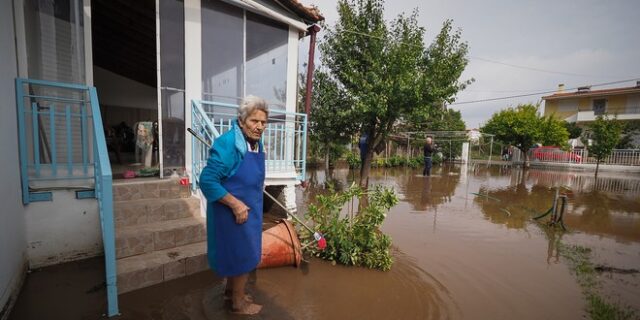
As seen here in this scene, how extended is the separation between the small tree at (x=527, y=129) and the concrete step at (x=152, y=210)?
20.5 meters

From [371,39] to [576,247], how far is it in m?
6.41

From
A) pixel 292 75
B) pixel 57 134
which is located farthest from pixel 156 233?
pixel 292 75

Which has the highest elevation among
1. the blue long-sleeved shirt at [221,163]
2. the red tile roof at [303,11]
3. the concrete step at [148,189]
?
the red tile roof at [303,11]

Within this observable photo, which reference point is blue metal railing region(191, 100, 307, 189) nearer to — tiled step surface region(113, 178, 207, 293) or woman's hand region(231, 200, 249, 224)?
tiled step surface region(113, 178, 207, 293)

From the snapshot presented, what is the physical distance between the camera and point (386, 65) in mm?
7617

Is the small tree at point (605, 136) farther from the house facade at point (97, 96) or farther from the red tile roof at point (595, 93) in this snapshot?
the house facade at point (97, 96)

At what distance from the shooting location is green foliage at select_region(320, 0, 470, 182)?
7.38 metres

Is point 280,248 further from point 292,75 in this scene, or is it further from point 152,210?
point 292,75

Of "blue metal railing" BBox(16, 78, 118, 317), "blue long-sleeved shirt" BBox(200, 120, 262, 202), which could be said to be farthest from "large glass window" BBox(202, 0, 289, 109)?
"blue long-sleeved shirt" BBox(200, 120, 262, 202)

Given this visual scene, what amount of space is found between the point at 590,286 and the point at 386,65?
6099 millimetres

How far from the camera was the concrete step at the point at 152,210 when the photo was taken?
3.00m

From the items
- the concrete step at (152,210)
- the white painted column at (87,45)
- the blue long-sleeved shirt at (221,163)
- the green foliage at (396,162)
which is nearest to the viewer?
the blue long-sleeved shirt at (221,163)

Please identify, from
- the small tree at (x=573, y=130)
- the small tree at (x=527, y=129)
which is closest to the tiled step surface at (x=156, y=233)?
the small tree at (x=527, y=129)

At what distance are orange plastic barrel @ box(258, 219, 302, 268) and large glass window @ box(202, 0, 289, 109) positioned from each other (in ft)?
8.43
